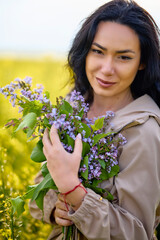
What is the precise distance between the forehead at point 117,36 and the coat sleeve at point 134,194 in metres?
0.53

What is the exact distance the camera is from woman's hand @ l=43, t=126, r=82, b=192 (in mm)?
1623

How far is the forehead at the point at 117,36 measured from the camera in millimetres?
1955

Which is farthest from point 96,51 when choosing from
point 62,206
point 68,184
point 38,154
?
Result: point 62,206

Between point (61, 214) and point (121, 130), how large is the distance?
26.2 inches

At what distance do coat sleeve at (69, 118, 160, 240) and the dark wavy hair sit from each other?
1.66ft

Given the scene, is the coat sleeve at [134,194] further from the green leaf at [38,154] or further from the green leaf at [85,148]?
the green leaf at [38,154]

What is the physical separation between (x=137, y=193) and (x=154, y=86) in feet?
2.88

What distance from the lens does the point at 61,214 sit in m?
2.03

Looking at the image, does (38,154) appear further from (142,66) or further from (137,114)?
(142,66)

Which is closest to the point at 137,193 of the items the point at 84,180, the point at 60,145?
the point at 84,180

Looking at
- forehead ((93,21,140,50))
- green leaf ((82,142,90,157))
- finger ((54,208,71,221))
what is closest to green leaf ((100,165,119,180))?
green leaf ((82,142,90,157))

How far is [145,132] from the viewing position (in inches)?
73.3

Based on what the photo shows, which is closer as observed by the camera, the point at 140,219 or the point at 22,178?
the point at 140,219

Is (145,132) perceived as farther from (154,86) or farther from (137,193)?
(154,86)
